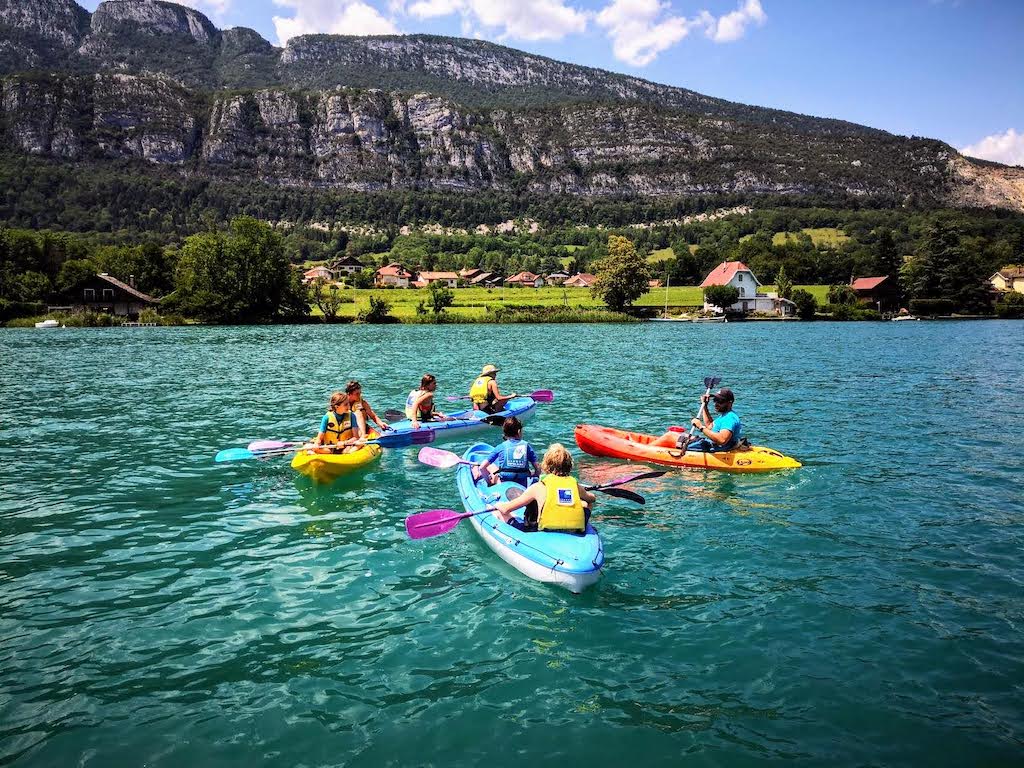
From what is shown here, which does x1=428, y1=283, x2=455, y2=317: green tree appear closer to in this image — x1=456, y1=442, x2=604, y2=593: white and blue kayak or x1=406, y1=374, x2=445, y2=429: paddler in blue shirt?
x1=406, y1=374, x2=445, y2=429: paddler in blue shirt

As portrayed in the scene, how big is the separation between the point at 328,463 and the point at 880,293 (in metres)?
122

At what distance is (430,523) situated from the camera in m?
10.3

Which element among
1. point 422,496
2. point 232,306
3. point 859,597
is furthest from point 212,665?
point 232,306

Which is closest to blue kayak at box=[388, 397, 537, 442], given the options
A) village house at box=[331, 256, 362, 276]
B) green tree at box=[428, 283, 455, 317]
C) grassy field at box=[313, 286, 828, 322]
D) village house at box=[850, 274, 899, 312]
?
grassy field at box=[313, 286, 828, 322]

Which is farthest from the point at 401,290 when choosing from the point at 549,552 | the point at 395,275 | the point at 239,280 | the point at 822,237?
the point at 822,237

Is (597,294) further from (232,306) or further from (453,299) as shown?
(232,306)

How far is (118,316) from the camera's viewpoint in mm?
89625

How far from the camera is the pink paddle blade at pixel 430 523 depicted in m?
10.1

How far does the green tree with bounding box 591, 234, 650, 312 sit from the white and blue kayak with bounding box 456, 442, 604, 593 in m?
86.4

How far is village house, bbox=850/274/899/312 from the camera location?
11238 cm

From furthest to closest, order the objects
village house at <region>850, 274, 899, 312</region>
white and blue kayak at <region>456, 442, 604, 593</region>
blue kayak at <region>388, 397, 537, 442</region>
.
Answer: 1. village house at <region>850, 274, 899, 312</region>
2. blue kayak at <region>388, 397, 537, 442</region>
3. white and blue kayak at <region>456, 442, 604, 593</region>

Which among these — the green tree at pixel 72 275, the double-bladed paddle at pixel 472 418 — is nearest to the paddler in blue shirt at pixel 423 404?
the double-bladed paddle at pixel 472 418

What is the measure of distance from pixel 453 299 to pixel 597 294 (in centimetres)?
2248

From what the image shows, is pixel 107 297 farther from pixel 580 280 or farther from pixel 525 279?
pixel 580 280
